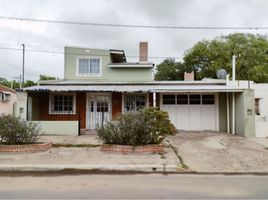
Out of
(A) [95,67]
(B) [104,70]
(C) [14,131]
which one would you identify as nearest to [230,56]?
(B) [104,70]

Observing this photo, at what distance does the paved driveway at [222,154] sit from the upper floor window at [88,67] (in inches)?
345

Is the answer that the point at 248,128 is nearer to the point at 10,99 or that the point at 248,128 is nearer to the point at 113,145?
the point at 113,145

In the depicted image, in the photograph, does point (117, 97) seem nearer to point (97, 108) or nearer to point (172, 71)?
point (97, 108)

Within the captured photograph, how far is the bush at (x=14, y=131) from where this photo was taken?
10.7m

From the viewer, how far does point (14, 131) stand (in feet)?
35.1

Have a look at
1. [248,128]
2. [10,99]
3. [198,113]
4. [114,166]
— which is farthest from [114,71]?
[10,99]

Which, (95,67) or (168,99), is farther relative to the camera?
(95,67)

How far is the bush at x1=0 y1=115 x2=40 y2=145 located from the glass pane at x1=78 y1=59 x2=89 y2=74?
1037 centimetres

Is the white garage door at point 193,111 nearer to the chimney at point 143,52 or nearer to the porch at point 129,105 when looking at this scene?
the porch at point 129,105

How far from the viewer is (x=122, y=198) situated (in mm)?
5703

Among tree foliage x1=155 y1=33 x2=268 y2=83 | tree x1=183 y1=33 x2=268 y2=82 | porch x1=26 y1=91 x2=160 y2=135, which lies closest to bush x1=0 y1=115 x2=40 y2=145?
porch x1=26 y1=91 x2=160 y2=135

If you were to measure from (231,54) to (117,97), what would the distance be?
26.4 metres

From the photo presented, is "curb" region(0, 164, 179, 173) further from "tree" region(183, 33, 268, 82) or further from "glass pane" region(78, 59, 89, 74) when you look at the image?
"tree" region(183, 33, 268, 82)

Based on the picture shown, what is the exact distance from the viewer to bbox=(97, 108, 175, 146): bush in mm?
10688
